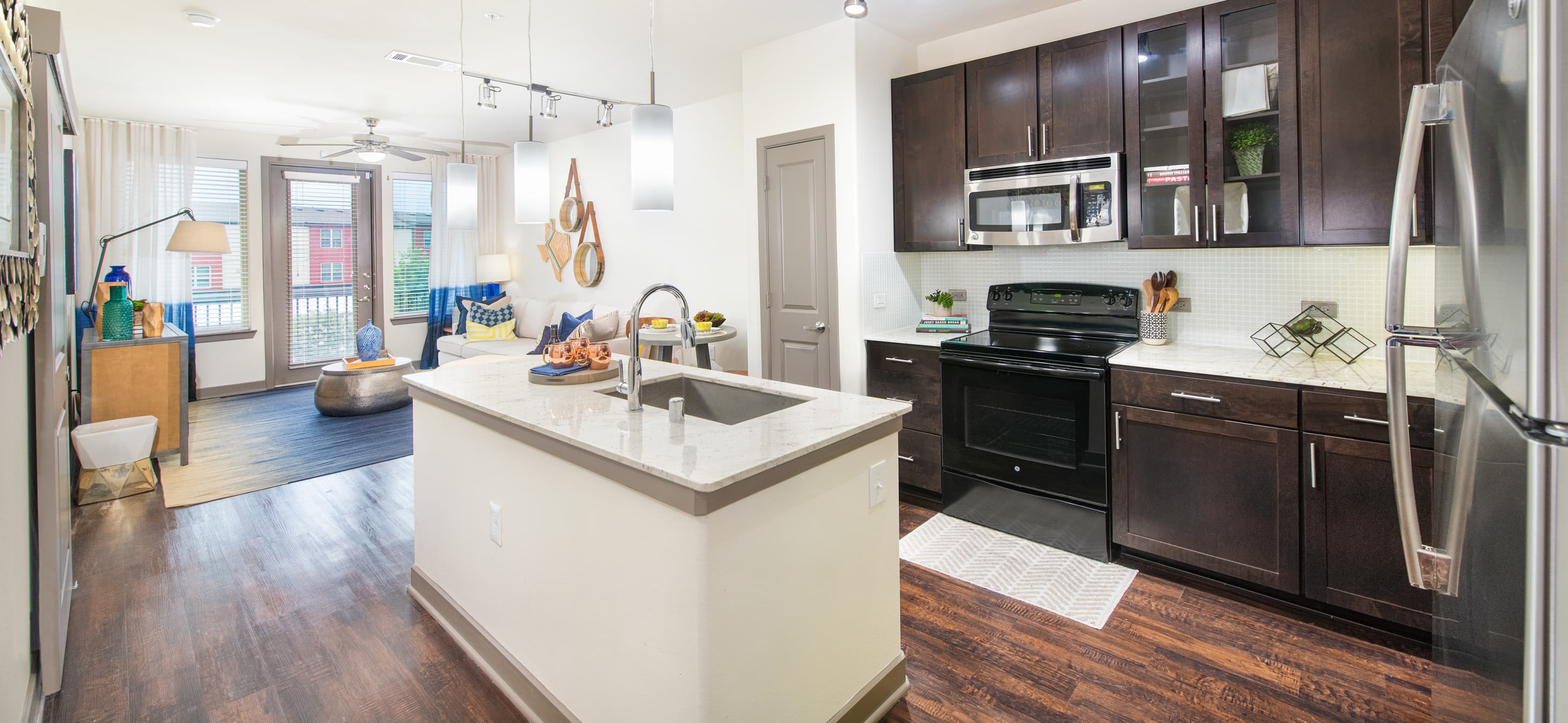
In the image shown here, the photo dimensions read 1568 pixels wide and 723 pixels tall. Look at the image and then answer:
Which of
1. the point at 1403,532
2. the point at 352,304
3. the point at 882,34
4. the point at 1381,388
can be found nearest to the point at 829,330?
the point at 882,34

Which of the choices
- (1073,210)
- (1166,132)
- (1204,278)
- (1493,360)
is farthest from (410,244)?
(1493,360)

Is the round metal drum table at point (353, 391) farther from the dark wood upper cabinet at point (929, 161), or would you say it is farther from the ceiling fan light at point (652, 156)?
the dark wood upper cabinet at point (929, 161)

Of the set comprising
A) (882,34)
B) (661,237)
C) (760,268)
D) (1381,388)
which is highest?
(882,34)

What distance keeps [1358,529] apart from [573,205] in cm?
639

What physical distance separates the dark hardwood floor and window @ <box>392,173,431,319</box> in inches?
190

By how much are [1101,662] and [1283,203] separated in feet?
6.10

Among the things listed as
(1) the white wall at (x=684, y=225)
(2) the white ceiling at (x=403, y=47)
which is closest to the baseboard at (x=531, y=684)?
(1) the white wall at (x=684, y=225)

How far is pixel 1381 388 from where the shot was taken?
89.6 inches

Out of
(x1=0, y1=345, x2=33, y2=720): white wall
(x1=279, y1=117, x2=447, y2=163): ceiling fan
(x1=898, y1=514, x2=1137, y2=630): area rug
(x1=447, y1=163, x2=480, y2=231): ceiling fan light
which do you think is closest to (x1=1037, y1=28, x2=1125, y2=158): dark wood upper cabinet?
(x1=898, y1=514, x2=1137, y2=630): area rug

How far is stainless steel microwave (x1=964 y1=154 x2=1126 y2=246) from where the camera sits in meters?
3.09

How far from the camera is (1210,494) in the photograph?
2.65 meters

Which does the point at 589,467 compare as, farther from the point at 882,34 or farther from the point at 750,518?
the point at 882,34

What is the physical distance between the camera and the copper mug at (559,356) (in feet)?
8.30

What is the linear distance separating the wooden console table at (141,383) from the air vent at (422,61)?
2.25 meters
